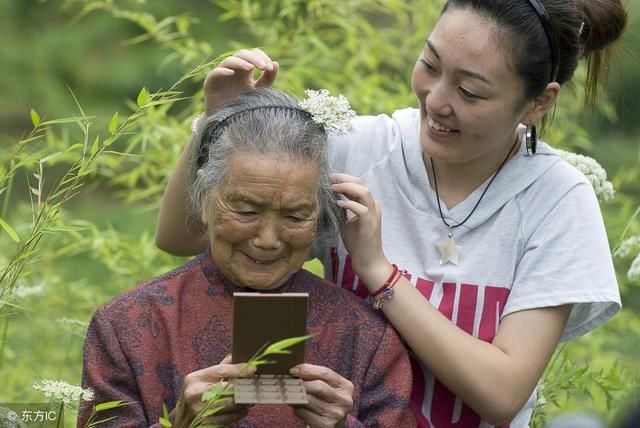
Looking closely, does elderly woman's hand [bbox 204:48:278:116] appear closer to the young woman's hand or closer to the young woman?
the young woman

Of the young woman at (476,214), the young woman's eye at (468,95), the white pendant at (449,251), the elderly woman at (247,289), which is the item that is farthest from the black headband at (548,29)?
the elderly woman at (247,289)

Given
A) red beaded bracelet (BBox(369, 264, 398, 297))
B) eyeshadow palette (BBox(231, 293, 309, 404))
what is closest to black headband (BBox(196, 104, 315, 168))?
red beaded bracelet (BBox(369, 264, 398, 297))

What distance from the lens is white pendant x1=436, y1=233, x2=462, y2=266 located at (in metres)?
3.15

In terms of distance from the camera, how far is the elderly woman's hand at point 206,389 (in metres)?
2.53

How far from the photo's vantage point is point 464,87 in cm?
298

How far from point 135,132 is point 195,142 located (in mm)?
1570

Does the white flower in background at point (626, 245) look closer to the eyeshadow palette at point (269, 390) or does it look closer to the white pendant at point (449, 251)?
the white pendant at point (449, 251)

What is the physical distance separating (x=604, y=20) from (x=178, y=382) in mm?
1509

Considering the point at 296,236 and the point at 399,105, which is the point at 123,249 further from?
the point at 296,236

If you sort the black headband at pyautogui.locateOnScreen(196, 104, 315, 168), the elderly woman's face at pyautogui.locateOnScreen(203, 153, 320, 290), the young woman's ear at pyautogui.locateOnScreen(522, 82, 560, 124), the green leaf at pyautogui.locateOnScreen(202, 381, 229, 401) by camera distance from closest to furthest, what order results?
the green leaf at pyautogui.locateOnScreen(202, 381, 229, 401) → the elderly woman's face at pyautogui.locateOnScreen(203, 153, 320, 290) → the black headband at pyautogui.locateOnScreen(196, 104, 315, 168) → the young woman's ear at pyautogui.locateOnScreen(522, 82, 560, 124)

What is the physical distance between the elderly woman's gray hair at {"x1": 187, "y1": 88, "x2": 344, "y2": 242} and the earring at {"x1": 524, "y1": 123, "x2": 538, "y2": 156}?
588 mm

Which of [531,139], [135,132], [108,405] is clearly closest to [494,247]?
[531,139]

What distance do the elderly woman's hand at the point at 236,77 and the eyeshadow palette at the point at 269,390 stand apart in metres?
0.79

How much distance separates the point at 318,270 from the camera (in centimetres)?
452
